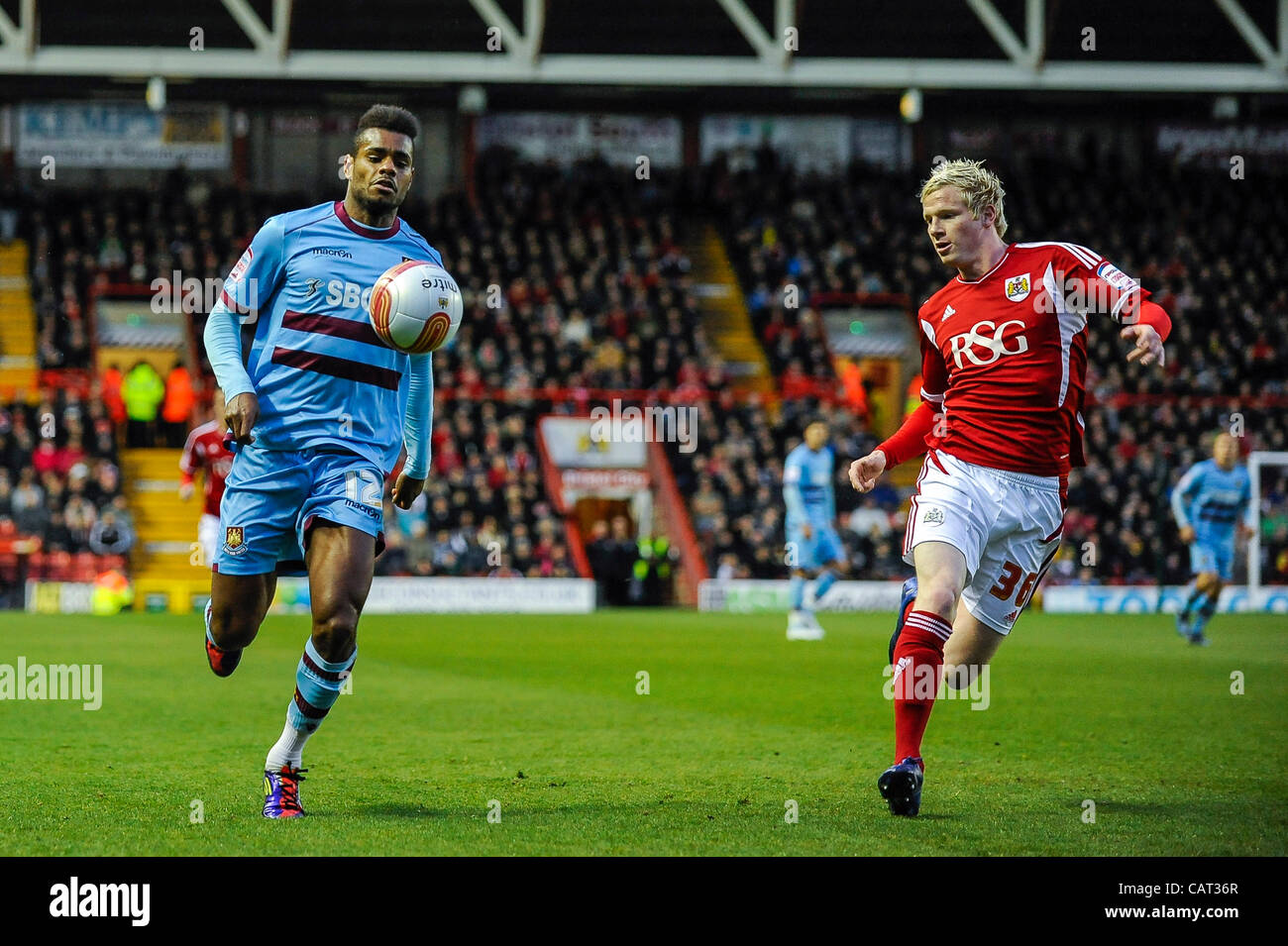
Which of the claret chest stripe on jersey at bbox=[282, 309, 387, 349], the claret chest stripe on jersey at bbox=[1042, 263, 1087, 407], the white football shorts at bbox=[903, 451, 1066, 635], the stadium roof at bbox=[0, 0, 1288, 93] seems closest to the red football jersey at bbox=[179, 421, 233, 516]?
the claret chest stripe on jersey at bbox=[282, 309, 387, 349]

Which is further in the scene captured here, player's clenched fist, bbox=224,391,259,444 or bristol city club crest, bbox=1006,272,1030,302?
bristol city club crest, bbox=1006,272,1030,302

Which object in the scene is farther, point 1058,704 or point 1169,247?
point 1169,247

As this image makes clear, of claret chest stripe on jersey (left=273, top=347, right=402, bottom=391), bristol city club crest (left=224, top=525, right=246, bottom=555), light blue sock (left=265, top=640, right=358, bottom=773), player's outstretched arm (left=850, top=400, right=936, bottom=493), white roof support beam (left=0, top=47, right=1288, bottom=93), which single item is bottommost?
light blue sock (left=265, top=640, right=358, bottom=773)

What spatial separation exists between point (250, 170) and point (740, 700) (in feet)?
92.3

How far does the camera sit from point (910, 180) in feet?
121

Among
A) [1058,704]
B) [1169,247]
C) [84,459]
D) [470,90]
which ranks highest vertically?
[470,90]

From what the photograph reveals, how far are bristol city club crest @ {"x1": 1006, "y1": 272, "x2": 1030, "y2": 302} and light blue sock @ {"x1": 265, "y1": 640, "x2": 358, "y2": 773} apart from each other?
3055mm

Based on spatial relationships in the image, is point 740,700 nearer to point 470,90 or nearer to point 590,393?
point 590,393

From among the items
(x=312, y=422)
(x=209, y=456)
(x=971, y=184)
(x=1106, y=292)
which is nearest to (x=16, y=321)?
(x=209, y=456)

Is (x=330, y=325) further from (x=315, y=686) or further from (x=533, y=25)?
(x=533, y=25)

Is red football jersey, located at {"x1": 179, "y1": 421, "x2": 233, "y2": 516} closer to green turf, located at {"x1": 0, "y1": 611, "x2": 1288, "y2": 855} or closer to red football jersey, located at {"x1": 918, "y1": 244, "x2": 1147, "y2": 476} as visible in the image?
green turf, located at {"x1": 0, "y1": 611, "x2": 1288, "y2": 855}

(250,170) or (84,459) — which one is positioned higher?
(250,170)

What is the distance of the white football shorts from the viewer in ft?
21.0

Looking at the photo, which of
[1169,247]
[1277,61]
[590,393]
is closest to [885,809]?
[590,393]
